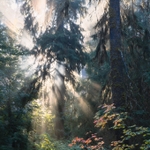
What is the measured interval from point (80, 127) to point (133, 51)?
6.52 metres

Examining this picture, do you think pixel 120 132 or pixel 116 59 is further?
pixel 116 59

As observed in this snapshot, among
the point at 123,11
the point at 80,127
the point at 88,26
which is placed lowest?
the point at 80,127

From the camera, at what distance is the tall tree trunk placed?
257 inches

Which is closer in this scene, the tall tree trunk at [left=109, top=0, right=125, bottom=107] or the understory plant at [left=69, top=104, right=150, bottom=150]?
the understory plant at [left=69, top=104, right=150, bottom=150]

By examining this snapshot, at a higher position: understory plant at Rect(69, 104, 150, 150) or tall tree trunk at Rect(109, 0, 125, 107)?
tall tree trunk at Rect(109, 0, 125, 107)

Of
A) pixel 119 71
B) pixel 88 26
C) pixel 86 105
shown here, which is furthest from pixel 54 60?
pixel 119 71

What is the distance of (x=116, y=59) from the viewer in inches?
265

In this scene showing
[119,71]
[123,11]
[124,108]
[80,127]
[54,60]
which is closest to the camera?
[124,108]

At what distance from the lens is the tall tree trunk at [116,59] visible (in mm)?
6520

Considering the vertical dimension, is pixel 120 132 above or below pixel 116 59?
below

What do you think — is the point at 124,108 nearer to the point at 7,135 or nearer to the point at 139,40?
the point at 139,40

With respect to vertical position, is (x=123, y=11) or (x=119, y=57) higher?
(x=123, y=11)

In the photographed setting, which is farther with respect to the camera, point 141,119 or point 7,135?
point 7,135

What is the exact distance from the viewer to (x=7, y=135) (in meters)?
7.02
